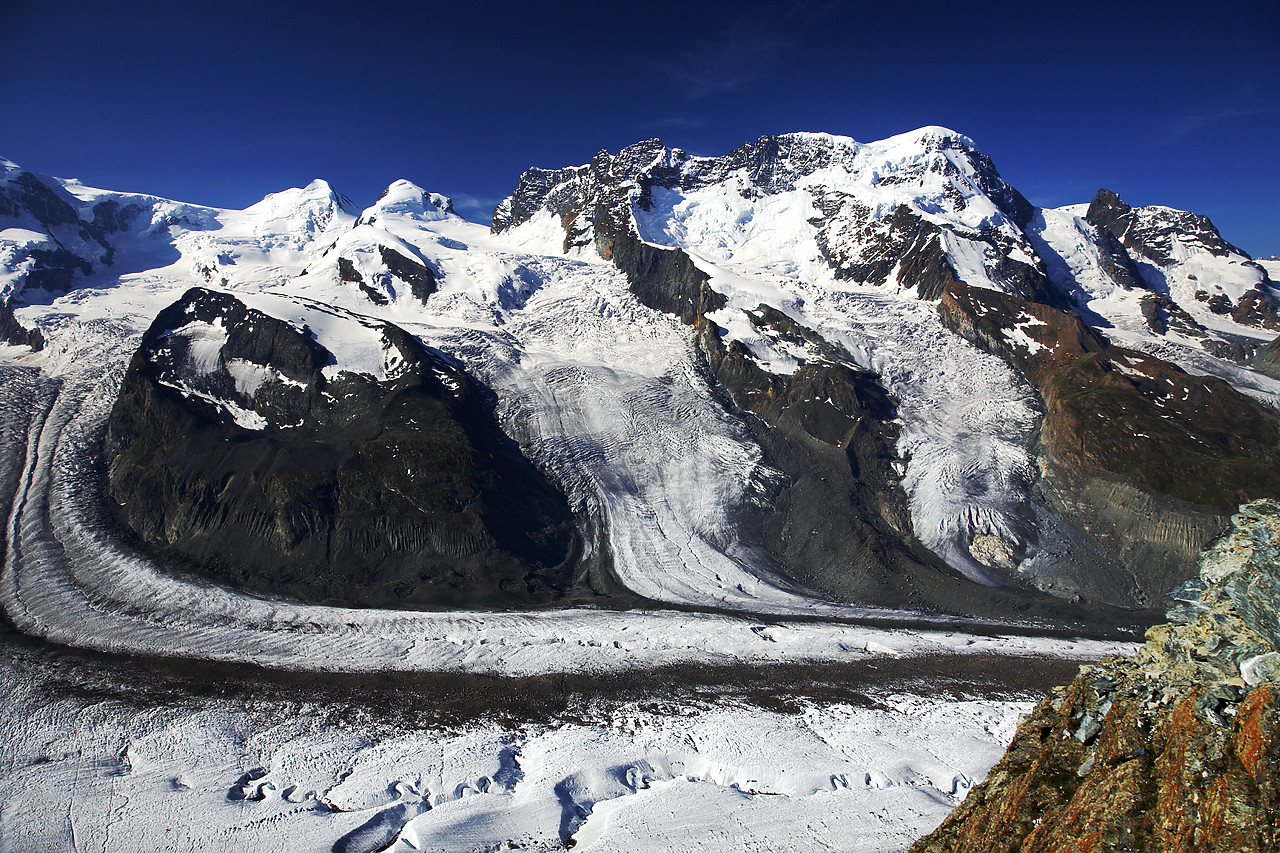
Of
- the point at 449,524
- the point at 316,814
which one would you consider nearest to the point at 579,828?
the point at 316,814

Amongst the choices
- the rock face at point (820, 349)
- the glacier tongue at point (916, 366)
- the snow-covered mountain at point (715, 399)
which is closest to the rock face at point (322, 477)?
the snow-covered mountain at point (715, 399)

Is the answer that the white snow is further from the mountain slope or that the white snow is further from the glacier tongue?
the mountain slope

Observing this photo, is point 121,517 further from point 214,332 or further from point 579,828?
point 579,828

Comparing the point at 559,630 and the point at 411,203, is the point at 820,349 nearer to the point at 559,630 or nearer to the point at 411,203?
the point at 559,630

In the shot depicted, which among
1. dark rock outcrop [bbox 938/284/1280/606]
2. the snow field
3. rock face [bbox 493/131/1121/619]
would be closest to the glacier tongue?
rock face [bbox 493/131/1121/619]

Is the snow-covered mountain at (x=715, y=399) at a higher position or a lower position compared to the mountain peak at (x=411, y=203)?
lower

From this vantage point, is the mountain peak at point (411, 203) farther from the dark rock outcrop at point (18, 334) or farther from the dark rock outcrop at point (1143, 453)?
the dark rock outcrop at point (1143, 453)

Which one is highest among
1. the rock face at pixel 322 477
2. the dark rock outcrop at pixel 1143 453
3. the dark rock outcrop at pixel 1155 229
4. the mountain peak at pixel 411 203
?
the dark rock outcrop at pixel 1155 229
